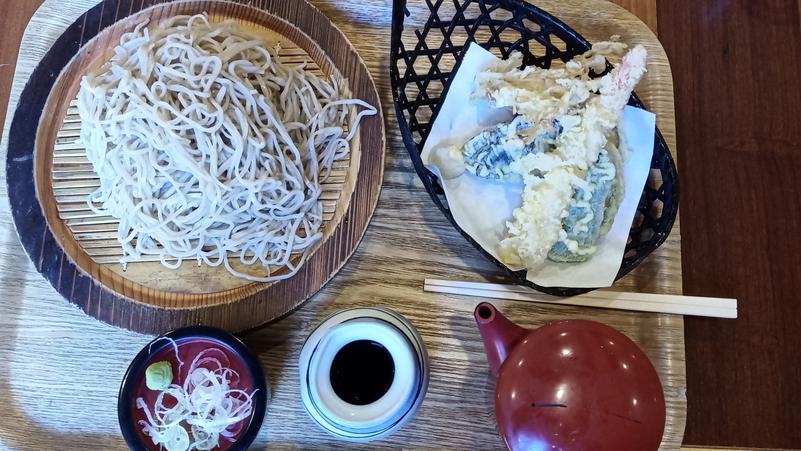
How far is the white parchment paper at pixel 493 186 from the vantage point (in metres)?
1.42

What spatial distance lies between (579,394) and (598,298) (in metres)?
0.47

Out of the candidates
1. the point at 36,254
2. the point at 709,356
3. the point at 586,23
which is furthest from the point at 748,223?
the point at 36,254

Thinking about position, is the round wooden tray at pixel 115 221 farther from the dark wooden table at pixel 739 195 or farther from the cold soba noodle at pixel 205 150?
the dark wooden table at pixel 739 195

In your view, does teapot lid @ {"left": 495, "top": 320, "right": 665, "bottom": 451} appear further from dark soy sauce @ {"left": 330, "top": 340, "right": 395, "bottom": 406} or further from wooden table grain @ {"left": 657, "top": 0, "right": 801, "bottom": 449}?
wooden table grain @ {"left": 657, "top": 0, "right": 801, "bottom": 449}

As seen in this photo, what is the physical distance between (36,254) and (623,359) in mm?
1451

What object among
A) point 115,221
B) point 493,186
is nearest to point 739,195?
point 493,186

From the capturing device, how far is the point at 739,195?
71.2 inches

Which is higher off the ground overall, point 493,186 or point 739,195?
point 493,186

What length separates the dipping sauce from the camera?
129 cm

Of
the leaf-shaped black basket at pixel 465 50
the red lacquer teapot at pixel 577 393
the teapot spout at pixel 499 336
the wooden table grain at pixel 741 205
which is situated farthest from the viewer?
the wooden table grain at pixel 741 205

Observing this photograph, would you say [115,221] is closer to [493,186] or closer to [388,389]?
[388,389]

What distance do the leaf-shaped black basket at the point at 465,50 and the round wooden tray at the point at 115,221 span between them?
0.39 ft

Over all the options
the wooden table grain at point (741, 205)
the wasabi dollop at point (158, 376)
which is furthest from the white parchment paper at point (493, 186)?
the wasabi dollop at point (158, 376)

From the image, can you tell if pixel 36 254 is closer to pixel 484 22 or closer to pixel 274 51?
pixel 274 51
